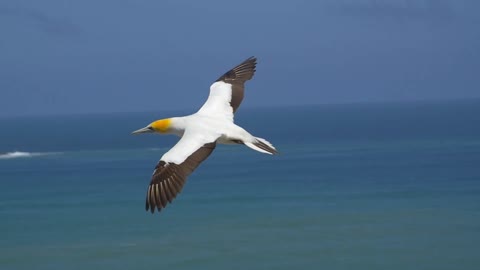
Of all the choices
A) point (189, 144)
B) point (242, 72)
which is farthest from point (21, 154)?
point (189, 144)

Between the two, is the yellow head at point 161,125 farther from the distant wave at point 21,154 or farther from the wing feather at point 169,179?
the distant wave at point 21,154

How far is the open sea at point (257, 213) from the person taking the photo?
192 feet

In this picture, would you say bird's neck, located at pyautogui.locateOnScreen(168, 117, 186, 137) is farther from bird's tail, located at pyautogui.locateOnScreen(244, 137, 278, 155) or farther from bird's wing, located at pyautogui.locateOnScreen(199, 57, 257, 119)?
bird's wing, located at pyautogui.locateOnScreen(199, 57, 257, 119)

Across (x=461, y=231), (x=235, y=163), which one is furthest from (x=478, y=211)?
(x=235, y=163)

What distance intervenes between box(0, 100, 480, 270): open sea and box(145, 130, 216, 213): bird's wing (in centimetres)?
3745

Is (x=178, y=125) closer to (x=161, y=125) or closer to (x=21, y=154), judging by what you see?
(x=161, y=125)

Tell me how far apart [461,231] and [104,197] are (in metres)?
35.5

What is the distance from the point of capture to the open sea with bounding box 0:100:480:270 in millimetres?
58562

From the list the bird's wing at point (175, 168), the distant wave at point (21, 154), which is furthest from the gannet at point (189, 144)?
the distant wave at point (21, 154)

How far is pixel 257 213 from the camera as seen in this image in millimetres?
→ 75750

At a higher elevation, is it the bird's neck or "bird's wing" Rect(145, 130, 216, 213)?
the bird's neck

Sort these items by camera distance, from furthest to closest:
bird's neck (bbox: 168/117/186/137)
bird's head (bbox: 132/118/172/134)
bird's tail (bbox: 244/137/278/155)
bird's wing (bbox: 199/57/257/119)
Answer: bird's wing (bbox: 199/57/257/119), bird's head (bbox: 132/118/172/134), bird's neck (bbox: 168/117/186/137), bird's tail (bbox: 244/137/278/155)

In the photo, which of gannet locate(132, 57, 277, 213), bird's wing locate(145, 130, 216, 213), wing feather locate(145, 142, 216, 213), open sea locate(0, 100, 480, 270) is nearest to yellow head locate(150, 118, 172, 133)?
gannet locate(132, 57, 277, 213)

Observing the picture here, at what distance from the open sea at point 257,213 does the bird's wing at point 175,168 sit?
1474 inches
